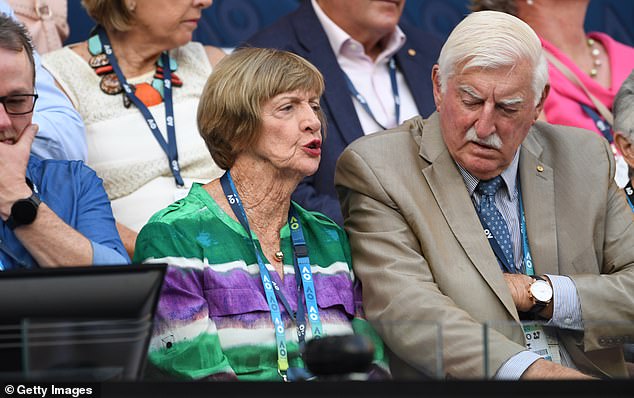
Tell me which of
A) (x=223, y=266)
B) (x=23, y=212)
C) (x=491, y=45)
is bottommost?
(x=223, y=266)

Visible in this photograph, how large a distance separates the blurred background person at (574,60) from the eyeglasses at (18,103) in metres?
2.05

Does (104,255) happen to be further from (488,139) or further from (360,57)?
(360,57)

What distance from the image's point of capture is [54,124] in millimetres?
3293

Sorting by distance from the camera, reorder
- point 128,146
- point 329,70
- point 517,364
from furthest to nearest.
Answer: point 329,70
point 128,146
point 517,364

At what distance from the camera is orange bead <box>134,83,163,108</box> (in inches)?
145

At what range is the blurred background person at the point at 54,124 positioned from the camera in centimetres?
327

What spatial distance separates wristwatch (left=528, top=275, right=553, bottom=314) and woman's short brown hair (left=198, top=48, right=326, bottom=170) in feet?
2.62

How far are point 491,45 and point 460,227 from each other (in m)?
0.49

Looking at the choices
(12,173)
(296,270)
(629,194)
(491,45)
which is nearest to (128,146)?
(12,173)

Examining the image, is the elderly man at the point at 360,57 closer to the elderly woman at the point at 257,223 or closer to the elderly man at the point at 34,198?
the elderly woman at the point at 257,223

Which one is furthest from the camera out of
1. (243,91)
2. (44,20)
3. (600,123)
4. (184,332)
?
(600,123)

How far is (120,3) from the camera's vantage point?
3.79 m

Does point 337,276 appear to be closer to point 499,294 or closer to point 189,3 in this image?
point 499,294

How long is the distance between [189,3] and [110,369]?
2206 millimetres
